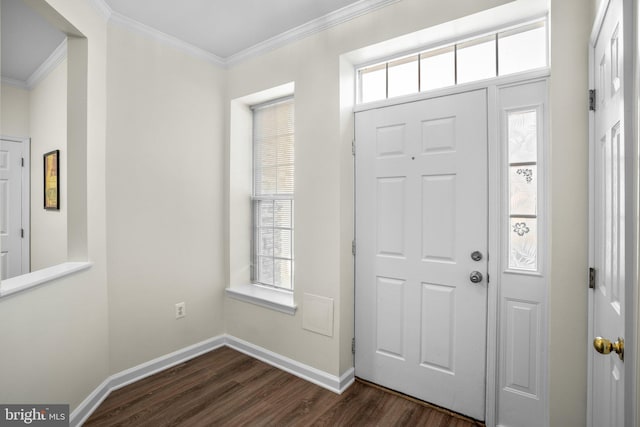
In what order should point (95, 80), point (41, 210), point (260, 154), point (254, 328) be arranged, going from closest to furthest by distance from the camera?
point (95, 80)
point (254, 328)
point (260, 154)
point (41, 210)

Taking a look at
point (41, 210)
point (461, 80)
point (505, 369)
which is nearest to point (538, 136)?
point (461, 80)

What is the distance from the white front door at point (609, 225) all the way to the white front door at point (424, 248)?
553 mm

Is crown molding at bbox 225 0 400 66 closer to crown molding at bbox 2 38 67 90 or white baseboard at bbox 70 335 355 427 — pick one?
crown molding at bbox 2 38 67 90

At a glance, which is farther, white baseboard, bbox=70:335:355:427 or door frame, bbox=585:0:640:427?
white baseboard, bbox=70:335:355:427

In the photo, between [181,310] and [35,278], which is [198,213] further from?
[35,278]

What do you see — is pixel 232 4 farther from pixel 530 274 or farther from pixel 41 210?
pixel 41 210

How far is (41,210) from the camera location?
11.7ft

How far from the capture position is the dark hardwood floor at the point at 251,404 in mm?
2012

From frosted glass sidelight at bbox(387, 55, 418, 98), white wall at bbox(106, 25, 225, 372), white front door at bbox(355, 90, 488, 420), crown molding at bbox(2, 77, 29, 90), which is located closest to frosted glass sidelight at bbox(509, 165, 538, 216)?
white front door at bbox(355, 90, 488, 420)

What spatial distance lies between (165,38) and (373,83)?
1737mm

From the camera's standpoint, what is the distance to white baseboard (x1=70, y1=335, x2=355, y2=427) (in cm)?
210

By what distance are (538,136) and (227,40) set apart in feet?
8.02

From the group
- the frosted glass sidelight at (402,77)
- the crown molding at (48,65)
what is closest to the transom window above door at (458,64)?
the frosted glass sidelight at (402,77)

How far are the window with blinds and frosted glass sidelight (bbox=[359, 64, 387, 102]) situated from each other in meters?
0.74
